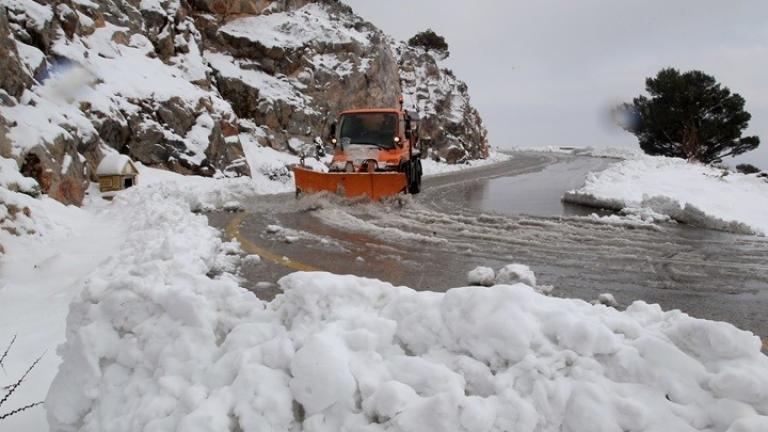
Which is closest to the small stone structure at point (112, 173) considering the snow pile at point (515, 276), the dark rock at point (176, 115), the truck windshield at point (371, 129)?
the dark rock at point (176, 115)

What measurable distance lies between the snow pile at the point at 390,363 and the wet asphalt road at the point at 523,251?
2078 mm

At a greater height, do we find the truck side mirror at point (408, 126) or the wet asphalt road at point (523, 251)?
the truck side mirror at point (408, 126)

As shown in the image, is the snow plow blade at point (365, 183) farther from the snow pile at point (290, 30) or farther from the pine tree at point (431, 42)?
the pine tree at point (431, 42)

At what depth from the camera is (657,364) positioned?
235cm

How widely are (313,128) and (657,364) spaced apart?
2865 centimetres

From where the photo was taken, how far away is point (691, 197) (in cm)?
1248

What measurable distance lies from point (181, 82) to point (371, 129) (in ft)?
34.6

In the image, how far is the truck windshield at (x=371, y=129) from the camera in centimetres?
1399

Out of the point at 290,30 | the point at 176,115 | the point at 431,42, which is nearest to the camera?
the point at 176,115

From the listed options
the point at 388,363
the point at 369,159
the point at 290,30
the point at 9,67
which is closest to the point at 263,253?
the point at 388,363

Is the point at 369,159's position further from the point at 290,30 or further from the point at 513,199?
the point at 290,30

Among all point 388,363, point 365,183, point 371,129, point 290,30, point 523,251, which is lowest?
point 523,251

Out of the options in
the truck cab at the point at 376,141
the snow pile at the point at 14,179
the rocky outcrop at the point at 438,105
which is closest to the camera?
the snow pile at the point at 14,179

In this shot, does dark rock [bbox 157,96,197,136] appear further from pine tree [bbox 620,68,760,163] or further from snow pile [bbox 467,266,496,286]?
pine tree [bbox 620,68,760,163]
